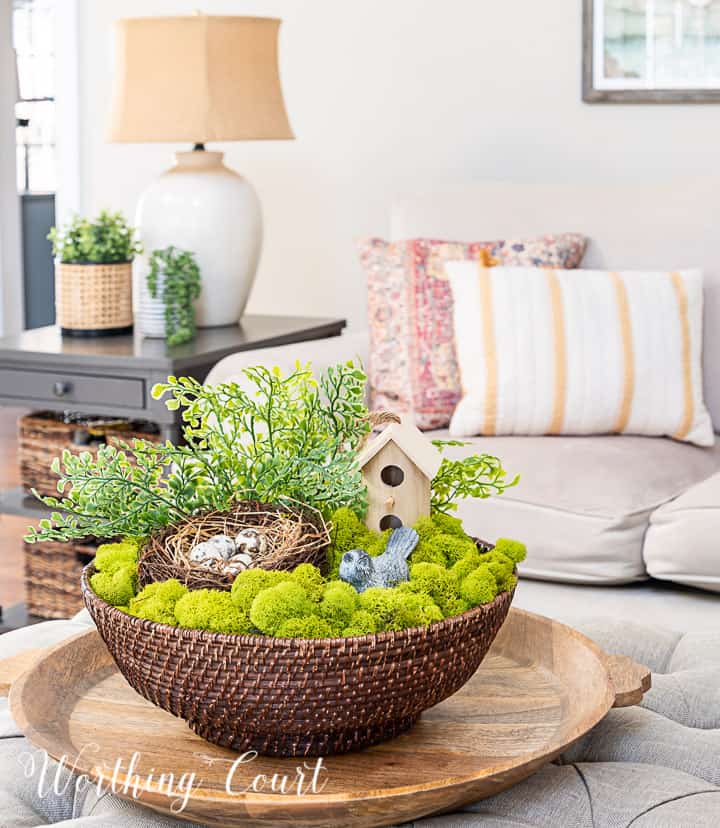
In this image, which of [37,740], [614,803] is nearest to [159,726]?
[37,740]

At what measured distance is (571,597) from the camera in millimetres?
1959

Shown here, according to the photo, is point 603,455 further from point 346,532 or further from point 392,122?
point 392,122

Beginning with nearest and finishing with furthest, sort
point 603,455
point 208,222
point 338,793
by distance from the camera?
point 338,793, point 603,455, point 208,222

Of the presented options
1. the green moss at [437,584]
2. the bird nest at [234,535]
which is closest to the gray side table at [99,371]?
the bird nest at [234,535]

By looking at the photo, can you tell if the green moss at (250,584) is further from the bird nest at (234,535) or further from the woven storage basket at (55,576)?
the woven storage basket at (55,576)

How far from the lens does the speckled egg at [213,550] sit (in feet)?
3.29

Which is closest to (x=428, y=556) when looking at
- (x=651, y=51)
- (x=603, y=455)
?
(x=603, y=455)

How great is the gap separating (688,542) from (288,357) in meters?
0.90

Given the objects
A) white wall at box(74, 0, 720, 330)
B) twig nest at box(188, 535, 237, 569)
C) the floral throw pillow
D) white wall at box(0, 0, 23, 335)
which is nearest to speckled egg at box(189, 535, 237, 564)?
twig nest at box(188, 535, 237, 569)

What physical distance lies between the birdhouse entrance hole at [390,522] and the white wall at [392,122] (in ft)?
5.98

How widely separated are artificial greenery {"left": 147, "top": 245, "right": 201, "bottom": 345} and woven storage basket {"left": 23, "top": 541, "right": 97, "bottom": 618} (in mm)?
510

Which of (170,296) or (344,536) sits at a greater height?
(170,296)

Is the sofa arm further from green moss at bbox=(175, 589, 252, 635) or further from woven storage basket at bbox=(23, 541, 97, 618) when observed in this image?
green moss at bbox=(175, 589, 252, 635)

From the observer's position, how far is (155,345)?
2658mm
